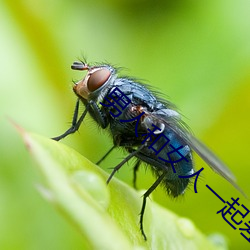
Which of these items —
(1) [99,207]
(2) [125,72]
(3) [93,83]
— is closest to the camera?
(1) [99,207]

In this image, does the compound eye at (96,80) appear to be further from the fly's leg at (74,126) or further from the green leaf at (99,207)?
the green leaf at (99,207)

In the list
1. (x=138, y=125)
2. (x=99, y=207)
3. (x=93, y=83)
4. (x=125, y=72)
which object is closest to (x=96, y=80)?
(x=93, y=83)

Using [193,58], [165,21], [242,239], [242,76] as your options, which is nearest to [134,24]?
[165,21]

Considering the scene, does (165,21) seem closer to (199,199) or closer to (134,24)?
(134,24)

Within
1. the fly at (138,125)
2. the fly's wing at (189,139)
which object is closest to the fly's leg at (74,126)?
the fly at (138,125)

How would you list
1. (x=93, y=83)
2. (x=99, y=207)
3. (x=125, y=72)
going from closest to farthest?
(x=99, y=207), (x=93, y=83), (x=125, y=72)

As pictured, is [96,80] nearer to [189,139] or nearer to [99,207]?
[189,139]
